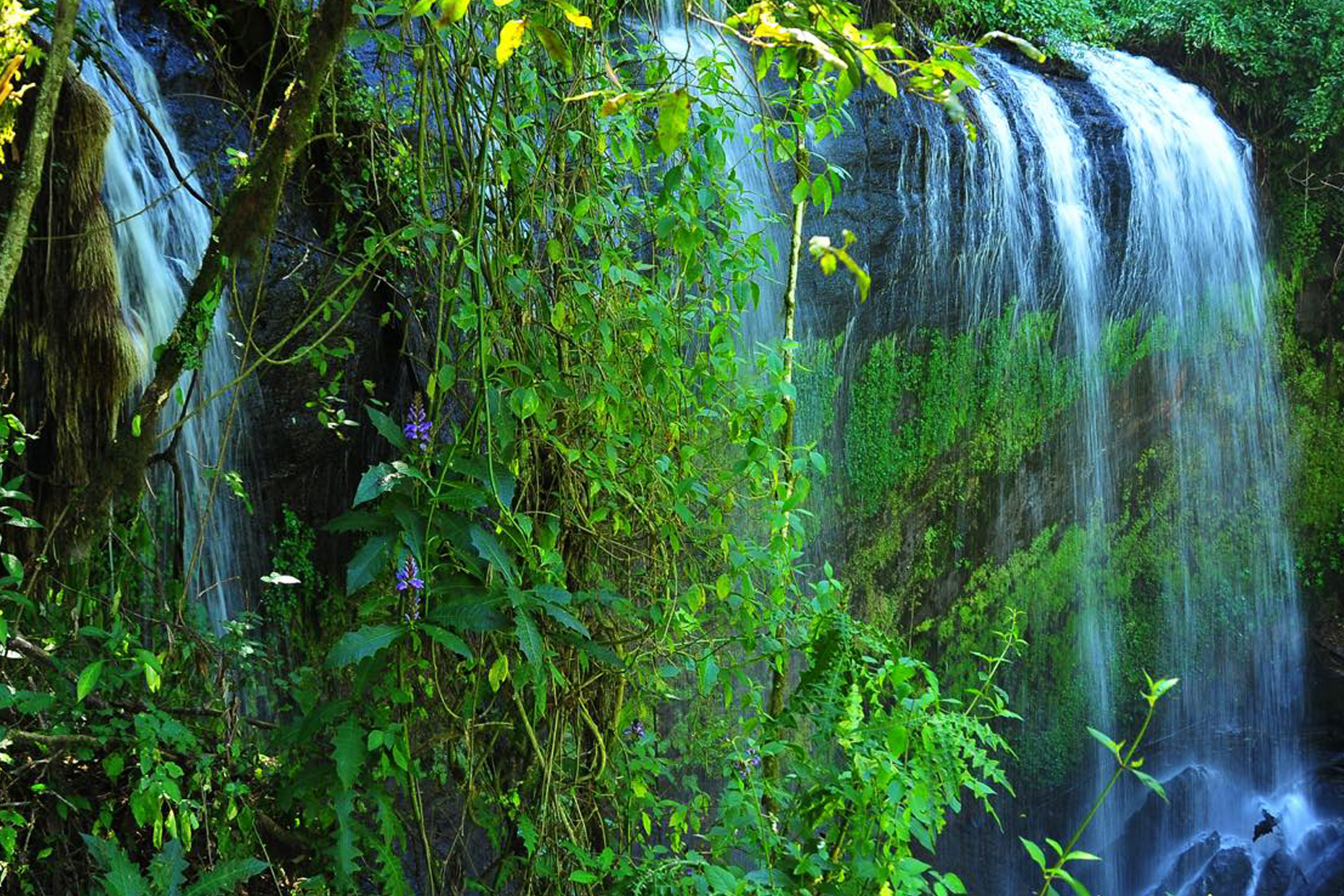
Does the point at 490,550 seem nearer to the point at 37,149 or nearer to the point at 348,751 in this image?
the point at 348,751

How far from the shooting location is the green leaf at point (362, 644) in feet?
6.40

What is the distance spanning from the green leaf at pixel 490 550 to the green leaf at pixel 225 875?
2.16 ft

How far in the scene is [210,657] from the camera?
2.49 m

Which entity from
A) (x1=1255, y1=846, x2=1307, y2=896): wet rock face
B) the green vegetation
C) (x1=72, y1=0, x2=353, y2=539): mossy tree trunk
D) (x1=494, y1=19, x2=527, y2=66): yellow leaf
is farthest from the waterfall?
(x1=1255, y1=846, x2=1307, y2=896): wet rock face

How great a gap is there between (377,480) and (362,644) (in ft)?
0.93

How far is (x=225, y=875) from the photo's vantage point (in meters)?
2.02

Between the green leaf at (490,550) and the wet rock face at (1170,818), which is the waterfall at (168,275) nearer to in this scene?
the green leaf at (490,550)

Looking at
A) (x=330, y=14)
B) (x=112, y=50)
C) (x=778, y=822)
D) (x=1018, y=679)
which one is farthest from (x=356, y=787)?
(x=1018, y=679)

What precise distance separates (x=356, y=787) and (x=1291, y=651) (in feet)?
26.8

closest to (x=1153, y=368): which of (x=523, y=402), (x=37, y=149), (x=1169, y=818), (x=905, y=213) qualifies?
(x=905, y=213)

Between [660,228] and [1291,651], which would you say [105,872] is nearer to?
[660,228]

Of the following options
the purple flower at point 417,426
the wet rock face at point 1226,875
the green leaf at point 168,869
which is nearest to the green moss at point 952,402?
the wet rock face at point 1226,875

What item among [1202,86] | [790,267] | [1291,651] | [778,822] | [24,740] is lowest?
[1291,651]

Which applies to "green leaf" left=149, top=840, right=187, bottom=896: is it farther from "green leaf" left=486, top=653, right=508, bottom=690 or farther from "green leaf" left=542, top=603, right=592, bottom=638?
"green leaf" left=542, top=603, right=592, bottom=638
